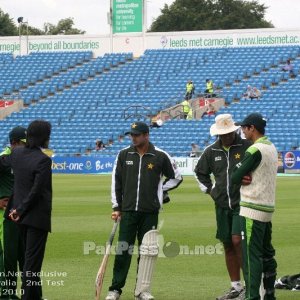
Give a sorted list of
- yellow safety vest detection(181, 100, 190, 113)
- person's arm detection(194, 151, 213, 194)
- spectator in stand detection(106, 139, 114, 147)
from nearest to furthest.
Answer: person's arm detection(194, 151, 213, 194)
spectator in stand detection(106, 139, 114, 147)
yellow safety vest detection(181, 100, 190, 113)

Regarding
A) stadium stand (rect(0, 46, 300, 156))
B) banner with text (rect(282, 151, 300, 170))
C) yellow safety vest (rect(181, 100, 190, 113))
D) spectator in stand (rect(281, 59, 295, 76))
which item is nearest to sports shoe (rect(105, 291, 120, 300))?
banner with text (rect(282, 151, 300, 170))

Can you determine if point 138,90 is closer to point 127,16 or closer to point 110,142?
point 127,16

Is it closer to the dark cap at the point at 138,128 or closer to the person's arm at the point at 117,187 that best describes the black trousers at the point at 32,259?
the person's arm at the point at 117,187

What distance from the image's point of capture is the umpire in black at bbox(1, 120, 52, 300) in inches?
411

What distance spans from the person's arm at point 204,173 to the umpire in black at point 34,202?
2502mm

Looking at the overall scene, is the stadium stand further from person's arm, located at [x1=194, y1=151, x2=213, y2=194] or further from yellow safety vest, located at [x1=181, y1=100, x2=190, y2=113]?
person's arm, located at [x1=194, y1=151, x2=213, y2=194]

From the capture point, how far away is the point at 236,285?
38.9 feet

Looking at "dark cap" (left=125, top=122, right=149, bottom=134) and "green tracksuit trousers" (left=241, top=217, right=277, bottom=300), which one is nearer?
"green tracksuit trousers" (left=241, top=217, right=277, bottom=300)

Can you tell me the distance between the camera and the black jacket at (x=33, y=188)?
10414mm

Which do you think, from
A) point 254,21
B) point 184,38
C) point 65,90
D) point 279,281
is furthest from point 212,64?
point 279,281

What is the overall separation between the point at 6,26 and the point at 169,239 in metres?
88.7

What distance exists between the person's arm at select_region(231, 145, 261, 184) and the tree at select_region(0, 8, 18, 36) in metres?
94.2

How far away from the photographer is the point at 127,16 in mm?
63156

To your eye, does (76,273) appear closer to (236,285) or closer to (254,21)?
(236,285)
